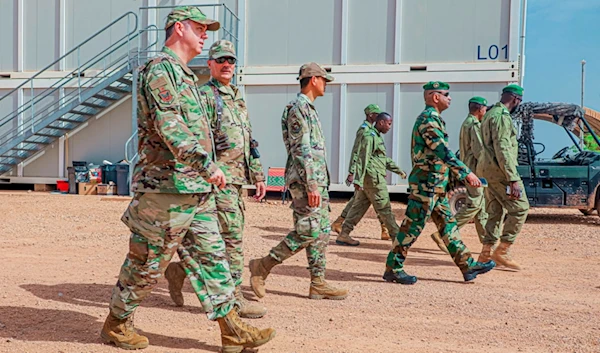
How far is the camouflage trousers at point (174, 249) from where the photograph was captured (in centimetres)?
314

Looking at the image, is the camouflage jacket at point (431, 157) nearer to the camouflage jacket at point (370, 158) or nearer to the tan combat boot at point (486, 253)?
the tan combat boot at point (486, 253)

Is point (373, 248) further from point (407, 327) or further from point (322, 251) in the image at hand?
point (407, 327)

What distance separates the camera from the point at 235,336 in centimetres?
329

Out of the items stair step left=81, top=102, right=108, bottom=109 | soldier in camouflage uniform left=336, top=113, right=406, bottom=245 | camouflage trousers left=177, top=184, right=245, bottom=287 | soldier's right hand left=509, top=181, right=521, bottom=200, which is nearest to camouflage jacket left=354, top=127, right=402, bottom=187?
soldier in camouflage uniform left=336, top=113, right=406, bottom=245

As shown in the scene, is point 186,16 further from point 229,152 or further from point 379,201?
point 379,201

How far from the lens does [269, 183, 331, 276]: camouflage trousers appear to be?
4559 millimetres

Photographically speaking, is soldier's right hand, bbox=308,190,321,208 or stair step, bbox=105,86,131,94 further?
stair step, bbox=105,86,131,94

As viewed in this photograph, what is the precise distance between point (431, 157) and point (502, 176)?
1206 millimetres

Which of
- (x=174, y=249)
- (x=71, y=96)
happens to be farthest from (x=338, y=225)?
(x=71, y=96)

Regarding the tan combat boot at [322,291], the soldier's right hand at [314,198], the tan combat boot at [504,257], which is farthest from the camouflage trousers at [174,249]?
the tan combat boot at [504,257]

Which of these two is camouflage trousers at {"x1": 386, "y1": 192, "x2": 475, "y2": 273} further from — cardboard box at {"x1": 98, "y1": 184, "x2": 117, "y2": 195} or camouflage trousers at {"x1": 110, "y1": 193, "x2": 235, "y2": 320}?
cardboard box at {"x1": 98, "y1": 184, "x2": 117, "y2": 195}

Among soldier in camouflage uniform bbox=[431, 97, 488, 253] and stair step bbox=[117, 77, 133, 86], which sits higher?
stair step bbox=[117, 77, 133, 86]

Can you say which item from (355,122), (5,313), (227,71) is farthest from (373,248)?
(355,122)

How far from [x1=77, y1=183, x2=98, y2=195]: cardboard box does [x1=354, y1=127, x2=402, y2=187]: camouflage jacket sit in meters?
8.64
